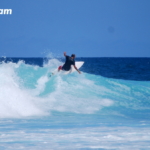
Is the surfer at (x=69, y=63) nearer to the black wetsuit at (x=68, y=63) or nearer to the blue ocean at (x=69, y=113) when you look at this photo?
the black wetsuit at (x=68, y=63)

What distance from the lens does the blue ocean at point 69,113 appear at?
236 inches

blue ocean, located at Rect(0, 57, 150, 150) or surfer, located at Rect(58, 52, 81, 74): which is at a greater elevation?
surfer, located at Rect(58, 52, 81, 74)

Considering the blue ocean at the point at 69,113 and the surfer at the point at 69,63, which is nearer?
the blue ocean at the point at 69,113

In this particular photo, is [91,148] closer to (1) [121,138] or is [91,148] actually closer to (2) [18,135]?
(1) [121,138]

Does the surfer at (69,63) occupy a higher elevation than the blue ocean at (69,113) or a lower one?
higher

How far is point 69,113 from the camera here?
9.72 meters

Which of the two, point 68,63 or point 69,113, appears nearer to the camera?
point 69,113

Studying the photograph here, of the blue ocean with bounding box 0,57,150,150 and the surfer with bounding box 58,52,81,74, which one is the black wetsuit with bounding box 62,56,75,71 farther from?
the blue ocean with bounding box 0,57,150,150

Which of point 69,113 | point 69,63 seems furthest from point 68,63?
point 69,113

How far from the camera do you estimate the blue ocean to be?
6.00 meters

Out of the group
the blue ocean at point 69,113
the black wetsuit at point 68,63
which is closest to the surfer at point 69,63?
the black wetsuit at point 68,63

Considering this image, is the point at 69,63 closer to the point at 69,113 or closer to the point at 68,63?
the point at 68,63

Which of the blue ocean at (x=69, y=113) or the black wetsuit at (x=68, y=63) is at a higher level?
the black wetsuit at (x=68, y=63)

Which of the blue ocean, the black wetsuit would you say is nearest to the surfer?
the black wetsuit
